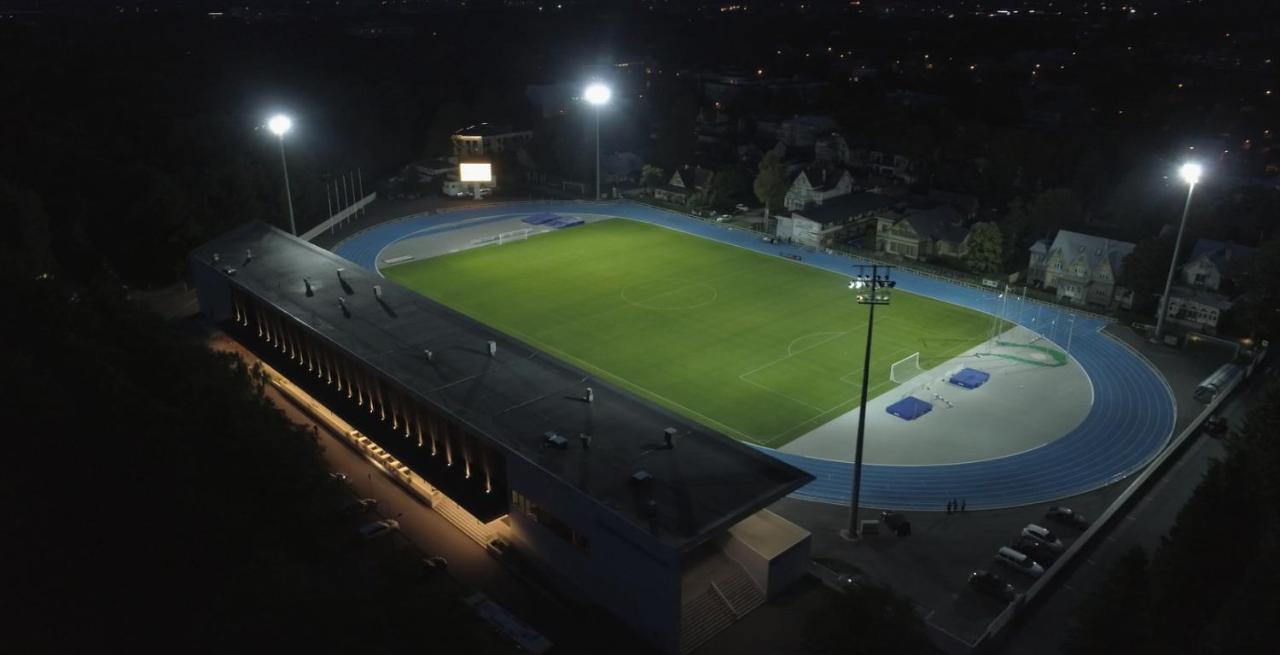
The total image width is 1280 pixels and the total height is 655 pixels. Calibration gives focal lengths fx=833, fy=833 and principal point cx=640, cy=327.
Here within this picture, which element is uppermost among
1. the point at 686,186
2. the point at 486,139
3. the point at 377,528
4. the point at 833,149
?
the point at 486,139

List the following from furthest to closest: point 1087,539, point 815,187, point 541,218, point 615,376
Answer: point 815,187
point 541,218
point 615,376
point 1087,539

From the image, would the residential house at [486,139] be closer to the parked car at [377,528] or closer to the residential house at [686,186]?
the residential house at [686,186]

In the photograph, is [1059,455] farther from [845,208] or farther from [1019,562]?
[845,208]

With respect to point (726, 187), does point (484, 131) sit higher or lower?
higher

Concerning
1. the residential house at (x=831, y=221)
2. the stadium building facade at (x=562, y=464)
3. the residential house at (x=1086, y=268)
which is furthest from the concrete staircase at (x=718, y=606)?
the residential house at (x=831, y=221)

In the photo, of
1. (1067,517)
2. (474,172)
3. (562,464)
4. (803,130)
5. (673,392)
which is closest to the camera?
(562,464)

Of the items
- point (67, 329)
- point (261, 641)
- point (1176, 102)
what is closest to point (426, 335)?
point (67, 329)

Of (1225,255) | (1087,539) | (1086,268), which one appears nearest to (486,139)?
(1086,268)

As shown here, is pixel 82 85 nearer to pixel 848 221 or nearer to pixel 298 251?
pixel 298 251
